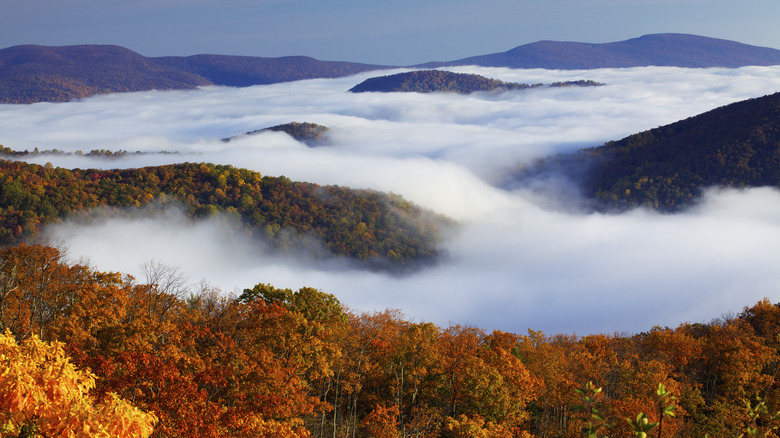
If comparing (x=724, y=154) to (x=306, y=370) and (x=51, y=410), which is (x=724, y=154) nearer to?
(x=306, y=370)

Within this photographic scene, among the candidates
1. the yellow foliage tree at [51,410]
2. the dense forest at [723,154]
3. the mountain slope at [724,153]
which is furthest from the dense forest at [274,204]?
the yellow foliage tree at [51,410]

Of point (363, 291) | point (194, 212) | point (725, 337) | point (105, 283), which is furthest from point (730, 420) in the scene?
point (194, 212)

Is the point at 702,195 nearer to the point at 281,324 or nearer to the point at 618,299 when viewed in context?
the point at 618,299

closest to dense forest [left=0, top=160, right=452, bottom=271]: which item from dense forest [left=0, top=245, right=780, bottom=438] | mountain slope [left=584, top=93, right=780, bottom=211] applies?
mountain slope [left=584, top=93, right=780, bottom=211]

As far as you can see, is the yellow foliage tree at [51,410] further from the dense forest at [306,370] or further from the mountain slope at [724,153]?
the mountain slope at [724,153]

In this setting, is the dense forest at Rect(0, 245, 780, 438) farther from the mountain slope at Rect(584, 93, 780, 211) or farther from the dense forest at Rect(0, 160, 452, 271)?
the mountain slope at Rect(584, 93, 780, 211)
